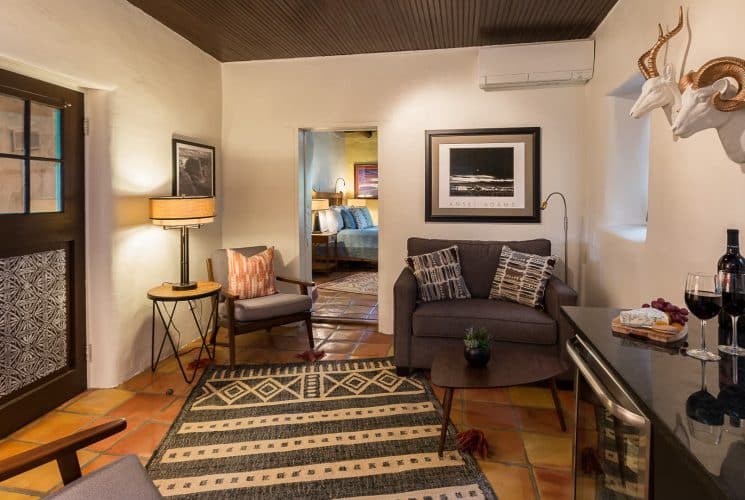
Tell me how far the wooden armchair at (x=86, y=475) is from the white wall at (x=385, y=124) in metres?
3.26

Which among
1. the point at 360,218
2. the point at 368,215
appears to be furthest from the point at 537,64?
the point at 368,215

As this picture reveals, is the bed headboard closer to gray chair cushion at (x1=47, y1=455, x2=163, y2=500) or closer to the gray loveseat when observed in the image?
the gray loveseat

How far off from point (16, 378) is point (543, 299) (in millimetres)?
3389

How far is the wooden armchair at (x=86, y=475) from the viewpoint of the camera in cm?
108

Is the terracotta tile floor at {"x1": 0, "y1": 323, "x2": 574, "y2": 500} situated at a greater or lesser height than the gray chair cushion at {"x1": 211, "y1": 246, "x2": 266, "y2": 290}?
lesser

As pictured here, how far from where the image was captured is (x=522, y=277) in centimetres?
350

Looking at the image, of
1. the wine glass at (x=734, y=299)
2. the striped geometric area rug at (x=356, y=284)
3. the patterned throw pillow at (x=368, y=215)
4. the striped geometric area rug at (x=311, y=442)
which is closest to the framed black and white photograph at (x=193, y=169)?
the striped geometric area rug at (x=311, y=442)

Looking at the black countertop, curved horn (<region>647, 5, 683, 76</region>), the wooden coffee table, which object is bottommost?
the wooden coffee table

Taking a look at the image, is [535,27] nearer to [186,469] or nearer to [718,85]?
[718,85]

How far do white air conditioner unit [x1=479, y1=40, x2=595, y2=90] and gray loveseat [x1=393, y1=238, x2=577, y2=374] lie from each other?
173cm

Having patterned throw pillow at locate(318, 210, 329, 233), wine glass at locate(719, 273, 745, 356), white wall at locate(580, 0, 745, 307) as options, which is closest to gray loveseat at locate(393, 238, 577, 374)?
white wall at locate(580, 0, 745, 307)

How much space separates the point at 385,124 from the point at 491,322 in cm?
216

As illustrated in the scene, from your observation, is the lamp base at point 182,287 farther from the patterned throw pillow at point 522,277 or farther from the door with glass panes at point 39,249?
the patterned throw pillow at point 522,277

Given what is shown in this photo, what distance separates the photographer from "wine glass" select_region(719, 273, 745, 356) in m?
1.25
